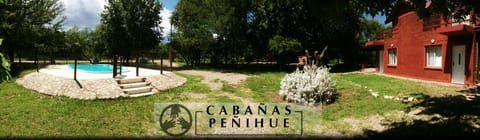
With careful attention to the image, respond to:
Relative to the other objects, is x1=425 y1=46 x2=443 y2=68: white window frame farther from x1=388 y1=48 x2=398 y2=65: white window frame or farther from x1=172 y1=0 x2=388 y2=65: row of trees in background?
x1=172 y1=0 x2=388 y2=65: row of trees in background

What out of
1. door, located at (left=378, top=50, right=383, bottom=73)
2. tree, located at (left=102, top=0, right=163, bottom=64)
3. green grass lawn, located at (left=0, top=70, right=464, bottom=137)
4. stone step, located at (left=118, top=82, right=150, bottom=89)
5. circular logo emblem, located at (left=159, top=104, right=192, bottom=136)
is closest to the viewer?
green grass lawn, located at (left=0, top=70, right=464, bottom=137)

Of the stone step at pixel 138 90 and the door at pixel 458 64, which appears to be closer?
the stone step at pixel 138 90

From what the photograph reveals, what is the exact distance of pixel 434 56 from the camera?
1688 centimetres

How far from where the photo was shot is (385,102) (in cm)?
1163

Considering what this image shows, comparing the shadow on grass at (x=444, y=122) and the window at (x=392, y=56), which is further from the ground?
the window at (x=392, y=56)

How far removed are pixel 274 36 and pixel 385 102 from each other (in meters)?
16.3

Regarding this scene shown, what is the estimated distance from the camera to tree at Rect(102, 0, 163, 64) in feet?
92.9

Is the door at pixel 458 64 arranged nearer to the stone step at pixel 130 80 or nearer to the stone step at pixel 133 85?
the stone step at pixel 133 85

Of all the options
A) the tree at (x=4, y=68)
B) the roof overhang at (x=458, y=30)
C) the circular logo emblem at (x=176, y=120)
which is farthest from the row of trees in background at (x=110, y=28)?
the tree at (x=4, y=68)

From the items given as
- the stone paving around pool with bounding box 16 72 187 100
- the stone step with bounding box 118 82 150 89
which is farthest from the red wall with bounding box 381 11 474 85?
the stone step with bounding box 118 82 150 89

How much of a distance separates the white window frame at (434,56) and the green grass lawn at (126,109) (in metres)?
2.88

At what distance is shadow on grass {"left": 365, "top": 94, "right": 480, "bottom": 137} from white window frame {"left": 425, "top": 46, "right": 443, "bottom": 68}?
6.26m

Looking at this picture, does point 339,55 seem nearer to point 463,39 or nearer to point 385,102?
point 463,39

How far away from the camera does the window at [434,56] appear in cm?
1644
